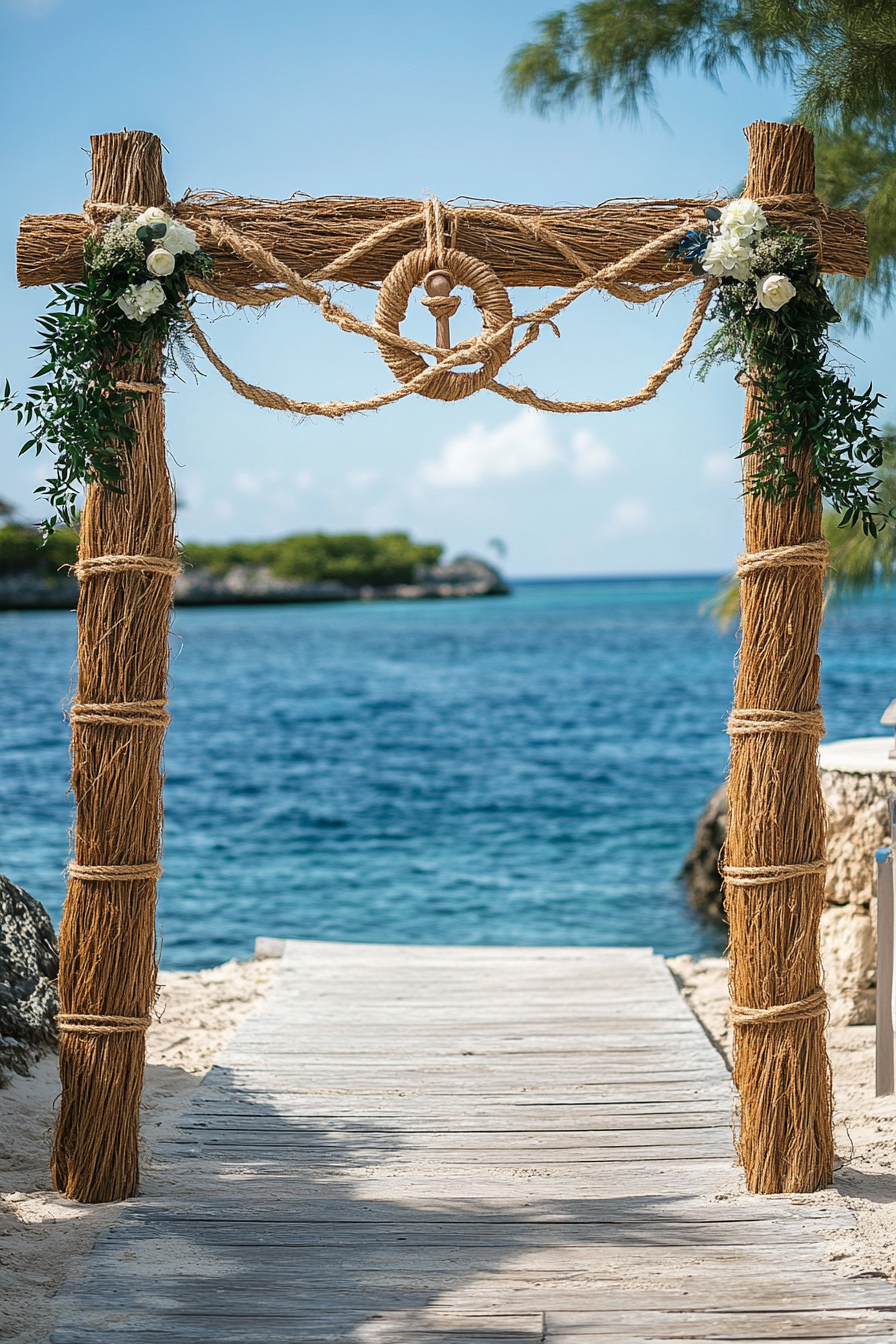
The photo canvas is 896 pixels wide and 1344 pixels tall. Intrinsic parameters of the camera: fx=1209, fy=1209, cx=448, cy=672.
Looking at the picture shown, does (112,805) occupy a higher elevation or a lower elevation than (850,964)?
higher

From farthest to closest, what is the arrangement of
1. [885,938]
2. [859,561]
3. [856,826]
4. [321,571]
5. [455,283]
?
[321,571]
[859,561]
[856,826]
[885,938]
[455,283]

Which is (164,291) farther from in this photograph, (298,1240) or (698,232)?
(298,1240)

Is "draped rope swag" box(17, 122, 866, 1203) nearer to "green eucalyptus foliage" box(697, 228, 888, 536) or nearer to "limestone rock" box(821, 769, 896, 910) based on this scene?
"green eucalyptus foliage" box(697, 228, 888, 536)

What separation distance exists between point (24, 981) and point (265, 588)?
2363 inches

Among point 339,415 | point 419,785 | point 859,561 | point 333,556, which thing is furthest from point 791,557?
point 333,556

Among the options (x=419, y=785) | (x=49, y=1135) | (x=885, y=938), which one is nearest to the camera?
(x=49, y=1135)

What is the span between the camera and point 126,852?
305 centimetres

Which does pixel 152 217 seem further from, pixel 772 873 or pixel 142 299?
pixel 772 873

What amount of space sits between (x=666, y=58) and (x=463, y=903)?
6.70 meters

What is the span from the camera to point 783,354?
3008 mm

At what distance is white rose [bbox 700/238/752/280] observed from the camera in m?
2.94

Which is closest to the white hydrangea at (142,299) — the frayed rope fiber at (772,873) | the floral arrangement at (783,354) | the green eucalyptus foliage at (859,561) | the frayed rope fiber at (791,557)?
the floral arrangement at (783,354)

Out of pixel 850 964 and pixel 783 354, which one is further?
pixel 850 964

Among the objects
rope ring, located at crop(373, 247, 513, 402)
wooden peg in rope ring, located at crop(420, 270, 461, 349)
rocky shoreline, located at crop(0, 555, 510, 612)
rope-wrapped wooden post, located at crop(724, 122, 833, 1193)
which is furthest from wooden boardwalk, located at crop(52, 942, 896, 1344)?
rocky shoreline, located at crop(0, 555, 510, 612)
